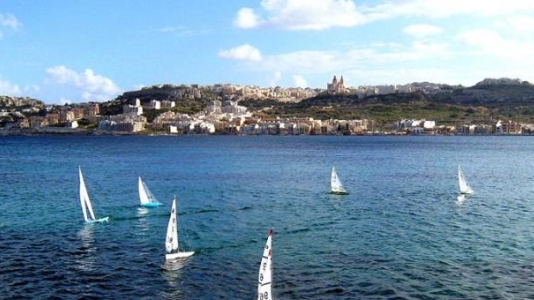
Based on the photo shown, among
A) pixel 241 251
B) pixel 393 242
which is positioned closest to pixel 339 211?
pixel 393 242

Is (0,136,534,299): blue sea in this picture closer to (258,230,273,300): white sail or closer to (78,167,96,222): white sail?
(78,167,96,222): white sail

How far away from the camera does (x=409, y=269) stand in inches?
1135

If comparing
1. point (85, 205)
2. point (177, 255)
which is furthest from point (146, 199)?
point (177, 255)

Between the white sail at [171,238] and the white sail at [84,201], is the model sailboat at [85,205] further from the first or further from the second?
the white sail at [171,238]

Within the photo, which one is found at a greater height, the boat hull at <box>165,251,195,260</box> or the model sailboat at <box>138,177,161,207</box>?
the model sailboat at <box>138,177,161,207</box>

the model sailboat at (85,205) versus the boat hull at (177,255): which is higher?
the model sailboat at (85,205)

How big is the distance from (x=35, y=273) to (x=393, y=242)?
1905cm

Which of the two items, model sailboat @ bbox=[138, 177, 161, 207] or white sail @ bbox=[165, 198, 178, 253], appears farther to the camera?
model sailboat @ bbox=[138, 177, 161, 207]

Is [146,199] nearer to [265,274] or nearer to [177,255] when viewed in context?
[177,255]

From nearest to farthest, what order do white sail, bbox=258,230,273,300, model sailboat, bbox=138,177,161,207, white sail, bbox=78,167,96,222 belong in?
white sail, bbox=258,230,273,300 < white sail, bbox=78,167,96,222 < model sailboat, bbox=138,177,161,207

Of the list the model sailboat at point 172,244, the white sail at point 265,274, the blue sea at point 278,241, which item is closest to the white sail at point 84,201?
the blue sea at point 278,241

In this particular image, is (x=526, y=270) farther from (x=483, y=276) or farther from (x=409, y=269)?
(x=409, y=269)

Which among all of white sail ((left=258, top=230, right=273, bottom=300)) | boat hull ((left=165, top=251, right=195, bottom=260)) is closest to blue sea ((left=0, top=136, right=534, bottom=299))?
boat hull ((left=165, top=251, right=195, bottom=260))

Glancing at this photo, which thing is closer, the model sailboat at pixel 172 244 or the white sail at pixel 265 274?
the white sail at pixel 265 274
